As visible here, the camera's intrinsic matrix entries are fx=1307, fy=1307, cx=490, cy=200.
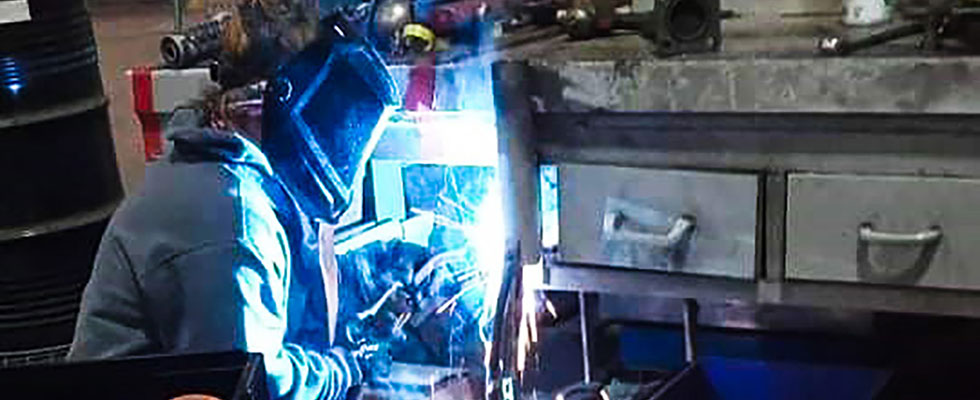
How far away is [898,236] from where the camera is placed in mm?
1409

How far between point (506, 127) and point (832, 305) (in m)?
0.43

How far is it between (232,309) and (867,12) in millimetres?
948

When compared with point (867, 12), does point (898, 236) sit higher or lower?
lower

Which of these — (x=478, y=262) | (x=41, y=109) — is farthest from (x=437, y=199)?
(x=41, y=109)

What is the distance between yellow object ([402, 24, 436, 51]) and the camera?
5.91 ft

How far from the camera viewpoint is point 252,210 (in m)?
1.86

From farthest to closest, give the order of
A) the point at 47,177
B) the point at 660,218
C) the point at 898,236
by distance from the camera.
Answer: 1. the point at 47,177
2. the point at 660,218
3. the point at 898,236

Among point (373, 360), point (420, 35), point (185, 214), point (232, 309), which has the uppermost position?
point (420, 35)

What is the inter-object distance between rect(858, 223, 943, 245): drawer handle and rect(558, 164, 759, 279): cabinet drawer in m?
0.12

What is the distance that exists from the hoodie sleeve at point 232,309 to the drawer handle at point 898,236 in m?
0.84

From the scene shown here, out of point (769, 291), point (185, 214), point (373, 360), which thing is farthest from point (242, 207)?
point (769, 291)

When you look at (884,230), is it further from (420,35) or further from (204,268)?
(204,268)

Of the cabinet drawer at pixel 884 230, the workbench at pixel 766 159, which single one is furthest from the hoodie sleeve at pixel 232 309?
the cabinet drawer at pixel 884 230

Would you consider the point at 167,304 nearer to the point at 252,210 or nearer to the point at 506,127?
the point at 252,210
